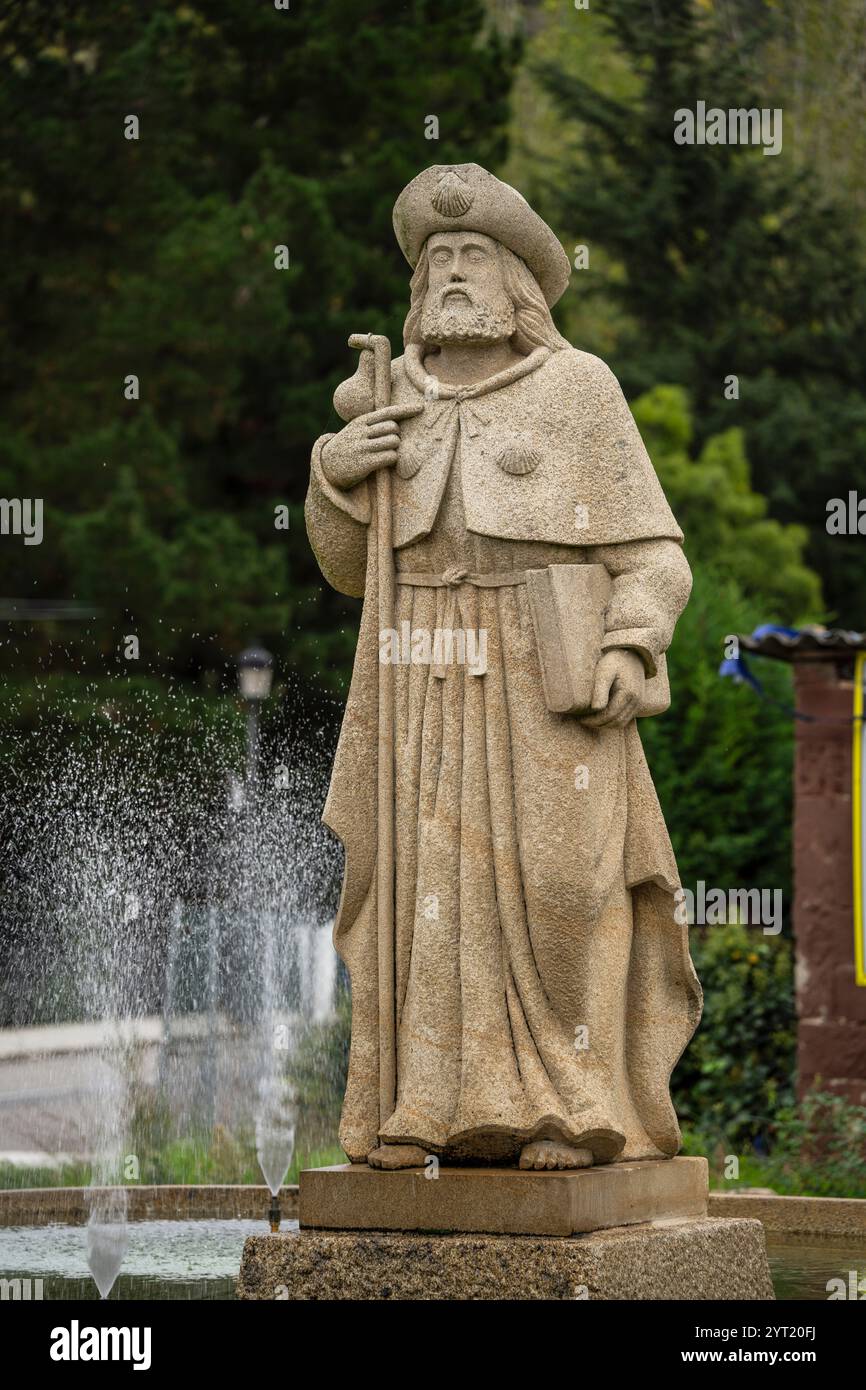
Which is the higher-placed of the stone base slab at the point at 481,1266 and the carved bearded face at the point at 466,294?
the carved bearded face at the point at 466,294

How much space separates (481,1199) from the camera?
620cm

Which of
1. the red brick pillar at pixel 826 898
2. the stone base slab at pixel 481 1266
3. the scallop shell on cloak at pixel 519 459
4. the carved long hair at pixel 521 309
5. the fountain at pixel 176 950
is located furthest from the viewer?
the red brick pillar at pixel 826 898

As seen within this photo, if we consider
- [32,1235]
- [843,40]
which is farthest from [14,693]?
[843,40]

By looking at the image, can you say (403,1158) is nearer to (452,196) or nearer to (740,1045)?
(452,196)

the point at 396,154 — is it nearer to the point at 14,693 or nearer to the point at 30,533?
the point at 30,533

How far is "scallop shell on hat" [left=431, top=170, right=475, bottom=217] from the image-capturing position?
6.81 metres

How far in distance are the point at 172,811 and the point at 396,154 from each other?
1263cm

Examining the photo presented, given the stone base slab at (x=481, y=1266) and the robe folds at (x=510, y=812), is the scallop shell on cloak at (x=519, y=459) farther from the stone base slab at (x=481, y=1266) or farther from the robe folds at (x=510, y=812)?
the stone base slab at (x=481, y=1266)

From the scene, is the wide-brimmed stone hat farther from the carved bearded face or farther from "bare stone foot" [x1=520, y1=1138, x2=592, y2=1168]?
"bare stone foot" [x1=520, y1=1138, x2=592, y2=1168]

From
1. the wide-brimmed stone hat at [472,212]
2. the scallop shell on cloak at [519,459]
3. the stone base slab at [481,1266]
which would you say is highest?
the wide-brimmed stone hat at [472,212]

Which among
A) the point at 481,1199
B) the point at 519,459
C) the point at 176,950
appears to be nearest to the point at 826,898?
the point at 176,950

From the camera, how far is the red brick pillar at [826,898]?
1175cm

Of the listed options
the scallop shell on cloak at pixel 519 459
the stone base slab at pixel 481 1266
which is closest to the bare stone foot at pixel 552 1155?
the stone base slab at pixel 481 1266

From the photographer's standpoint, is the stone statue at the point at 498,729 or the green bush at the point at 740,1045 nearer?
the stone statue at the point at 498,729
